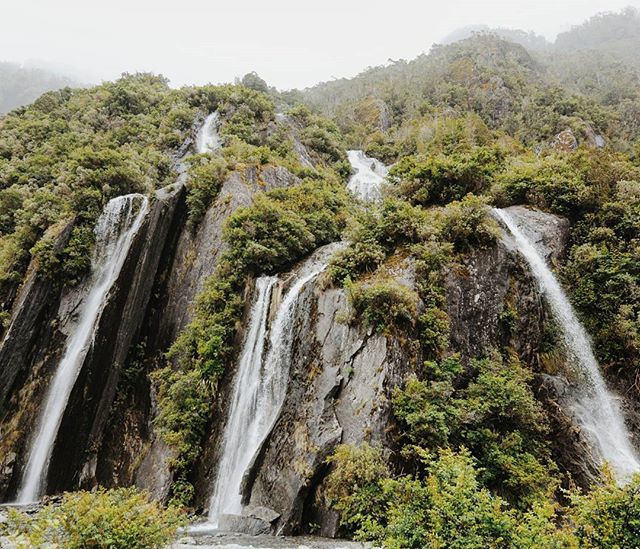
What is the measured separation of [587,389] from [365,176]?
1012 inches

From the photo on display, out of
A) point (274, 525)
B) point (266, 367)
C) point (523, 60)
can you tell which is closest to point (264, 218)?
point (266, 367)

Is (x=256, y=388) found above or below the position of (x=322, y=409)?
above

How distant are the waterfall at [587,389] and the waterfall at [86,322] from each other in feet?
55.4

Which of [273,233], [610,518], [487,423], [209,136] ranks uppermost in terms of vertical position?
[209,136]

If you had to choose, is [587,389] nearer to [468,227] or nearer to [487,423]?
[487,423]

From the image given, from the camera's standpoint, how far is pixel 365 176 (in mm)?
35094

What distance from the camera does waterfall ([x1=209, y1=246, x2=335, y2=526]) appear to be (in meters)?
11.6

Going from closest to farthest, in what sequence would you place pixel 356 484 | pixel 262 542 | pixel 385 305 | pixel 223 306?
1. pixel 356 484
2. pixel 262 542
3. pixel 385 305
4. pixel 223 306

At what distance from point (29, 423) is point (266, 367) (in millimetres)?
10096

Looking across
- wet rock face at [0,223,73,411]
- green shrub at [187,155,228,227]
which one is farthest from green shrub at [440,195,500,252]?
wet rock face at [0,223,73,411]

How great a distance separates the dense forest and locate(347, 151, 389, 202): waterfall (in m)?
6.66

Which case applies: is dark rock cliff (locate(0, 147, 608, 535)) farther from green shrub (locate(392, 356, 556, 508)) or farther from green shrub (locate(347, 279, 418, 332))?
green shrub (locate(392, 356, 556, 508))

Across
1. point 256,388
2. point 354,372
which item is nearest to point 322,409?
point 354,372

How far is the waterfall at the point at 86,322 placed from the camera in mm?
14727
